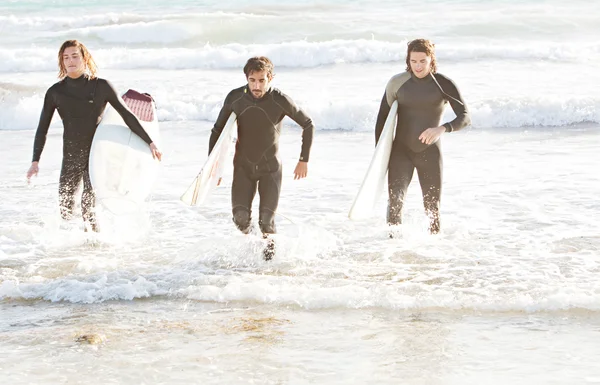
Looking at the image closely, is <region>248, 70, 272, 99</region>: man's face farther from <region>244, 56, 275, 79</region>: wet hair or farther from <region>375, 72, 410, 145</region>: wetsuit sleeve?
<region>375, 72, 410, 145</region>: wetsuit sleeve

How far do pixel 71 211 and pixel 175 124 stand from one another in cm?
751

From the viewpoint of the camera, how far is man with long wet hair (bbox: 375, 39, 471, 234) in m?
6.70

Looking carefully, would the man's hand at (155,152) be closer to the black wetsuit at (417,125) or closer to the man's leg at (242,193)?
the man's leg at (242,193)

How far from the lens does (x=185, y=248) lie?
23.9 feet

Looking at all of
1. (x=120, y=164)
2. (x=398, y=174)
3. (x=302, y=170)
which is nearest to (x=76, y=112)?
(x=120, y=164)

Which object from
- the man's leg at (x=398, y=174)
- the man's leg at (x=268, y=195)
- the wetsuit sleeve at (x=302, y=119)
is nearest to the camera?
Answer: the wetsuit sleeve at (x=302, y=119)

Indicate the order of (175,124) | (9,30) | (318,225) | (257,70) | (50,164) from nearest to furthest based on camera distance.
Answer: (257,70)
(318,225)
(50,164)
(175,124)
(9,30)

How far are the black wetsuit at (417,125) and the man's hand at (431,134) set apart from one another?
61mm

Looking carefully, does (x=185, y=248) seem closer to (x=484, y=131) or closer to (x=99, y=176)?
(x=99, y=176)

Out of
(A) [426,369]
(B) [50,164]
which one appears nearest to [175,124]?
(B) [50,164]

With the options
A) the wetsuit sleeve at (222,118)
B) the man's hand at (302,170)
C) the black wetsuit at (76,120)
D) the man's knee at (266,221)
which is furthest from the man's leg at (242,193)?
the black wetsuit at (76,120)

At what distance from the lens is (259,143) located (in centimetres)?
651

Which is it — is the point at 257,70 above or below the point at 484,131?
Answer: above

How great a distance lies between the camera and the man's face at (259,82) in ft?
20.6
